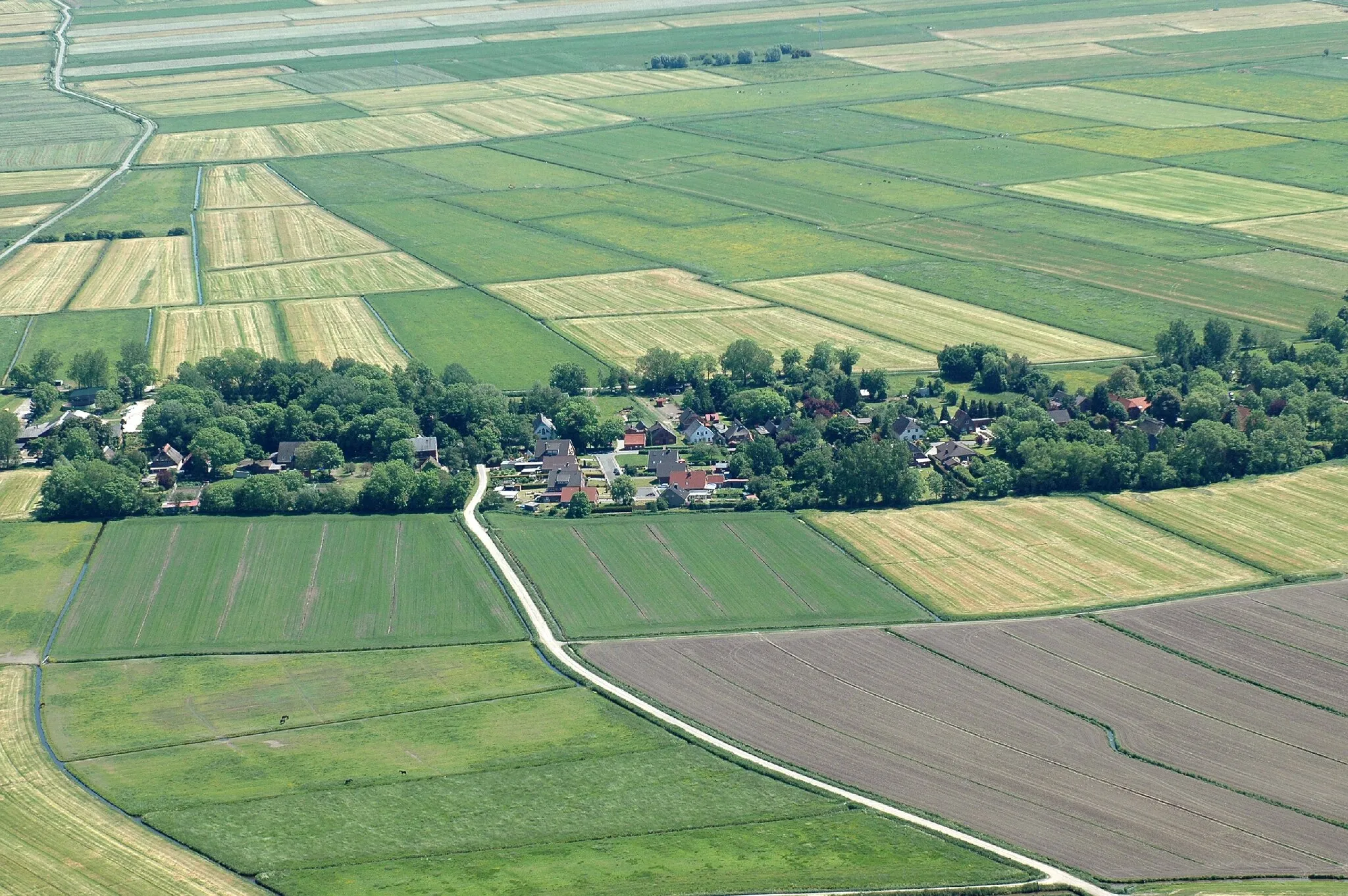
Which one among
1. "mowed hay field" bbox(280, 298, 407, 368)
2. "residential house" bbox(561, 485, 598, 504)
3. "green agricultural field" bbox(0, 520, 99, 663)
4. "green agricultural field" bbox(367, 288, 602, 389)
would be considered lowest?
"green agricultural field" bbox(0, 520, 99, 663)

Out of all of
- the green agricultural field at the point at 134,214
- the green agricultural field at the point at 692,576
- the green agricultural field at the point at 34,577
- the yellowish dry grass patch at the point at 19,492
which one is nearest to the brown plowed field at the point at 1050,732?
the green agricultural field at the point at 692,576

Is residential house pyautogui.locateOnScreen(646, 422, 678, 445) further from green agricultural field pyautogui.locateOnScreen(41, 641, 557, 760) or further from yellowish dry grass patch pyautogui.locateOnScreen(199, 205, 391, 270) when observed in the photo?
yellowish dry grass patch pyautogui.locateOnScreen(199, 205, 391, 270)

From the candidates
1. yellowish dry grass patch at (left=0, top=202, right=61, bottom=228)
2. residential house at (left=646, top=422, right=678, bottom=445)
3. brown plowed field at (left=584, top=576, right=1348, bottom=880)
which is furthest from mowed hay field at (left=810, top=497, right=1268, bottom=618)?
yellowish dry grass patch at (left=0, top=202, right=61, bottom=228)

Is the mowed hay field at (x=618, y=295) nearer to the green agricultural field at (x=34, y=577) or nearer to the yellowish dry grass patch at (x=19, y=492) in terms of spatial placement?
the yellowish dry grass patch at (x=19, y=492)

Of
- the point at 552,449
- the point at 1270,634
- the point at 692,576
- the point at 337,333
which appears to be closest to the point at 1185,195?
the point at 337,333

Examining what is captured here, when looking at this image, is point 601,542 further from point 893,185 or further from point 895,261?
point 893,185

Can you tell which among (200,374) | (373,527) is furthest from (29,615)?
(200,374)
